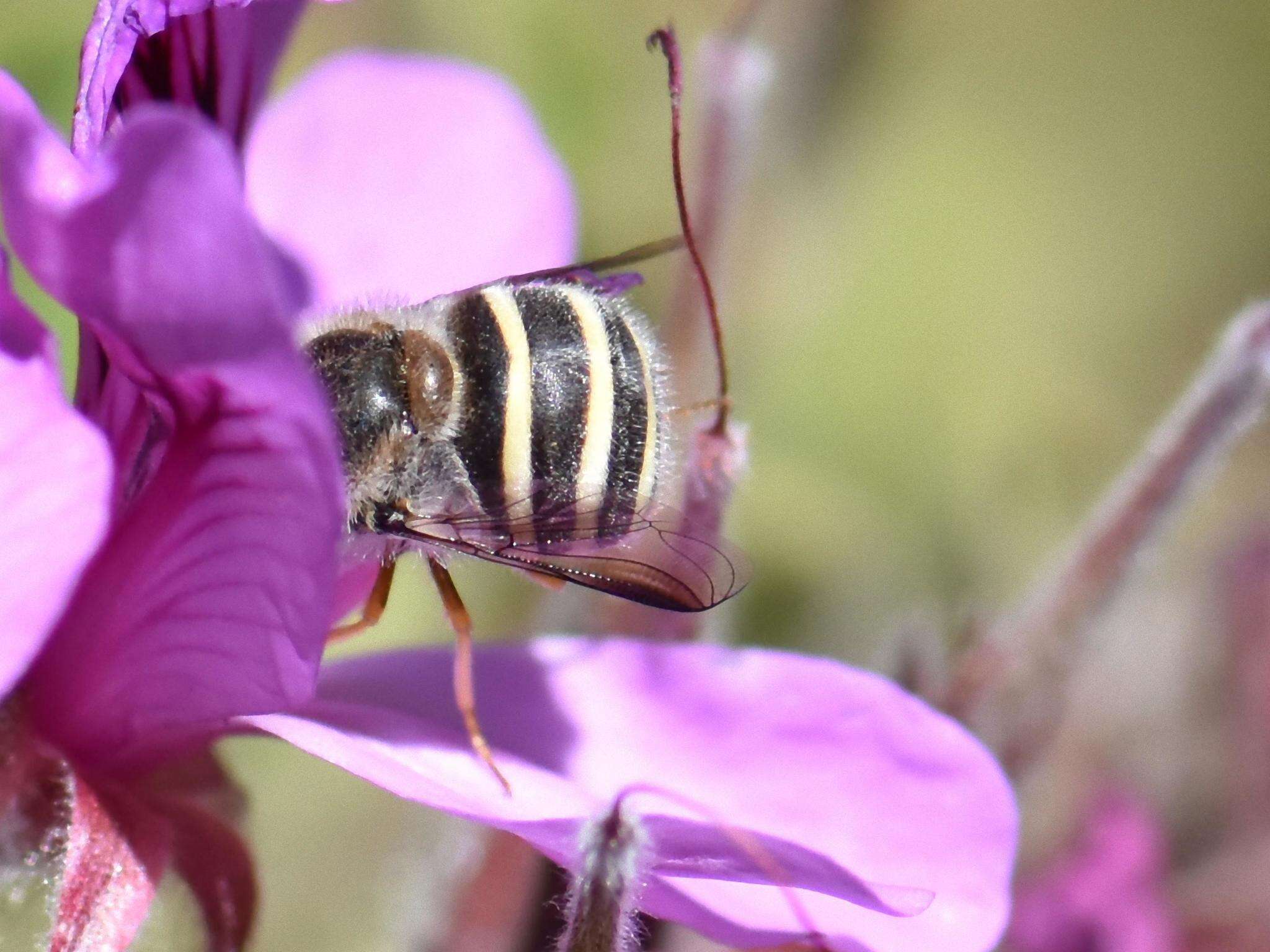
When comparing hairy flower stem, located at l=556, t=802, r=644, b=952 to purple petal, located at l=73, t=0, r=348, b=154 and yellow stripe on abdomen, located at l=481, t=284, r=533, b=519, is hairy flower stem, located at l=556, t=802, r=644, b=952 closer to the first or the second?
yellow stripe on abdomen, located at l=481, t=284, r=533, b=519

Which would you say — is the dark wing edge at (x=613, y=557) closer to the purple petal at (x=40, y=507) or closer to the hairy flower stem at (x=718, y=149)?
the purple petal at (x=40, y=507)

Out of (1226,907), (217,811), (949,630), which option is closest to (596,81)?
(949,630)

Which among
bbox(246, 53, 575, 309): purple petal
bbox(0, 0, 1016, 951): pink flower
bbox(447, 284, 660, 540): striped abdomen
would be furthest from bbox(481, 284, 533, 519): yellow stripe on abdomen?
bbox(246, 53, 575, 309): purple petal

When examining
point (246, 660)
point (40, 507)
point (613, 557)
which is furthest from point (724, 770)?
point (40, 507)

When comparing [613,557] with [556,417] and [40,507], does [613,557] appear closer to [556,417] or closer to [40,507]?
[556,417]

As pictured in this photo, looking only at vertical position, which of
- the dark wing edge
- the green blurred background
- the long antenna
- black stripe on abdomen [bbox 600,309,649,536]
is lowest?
the green blurred background

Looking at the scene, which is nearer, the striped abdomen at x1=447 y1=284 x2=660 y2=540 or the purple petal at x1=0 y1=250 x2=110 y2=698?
the purple petal at x1=0 y1=250 x2=110 y2=698

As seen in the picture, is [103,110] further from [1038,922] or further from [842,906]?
[1038,922]

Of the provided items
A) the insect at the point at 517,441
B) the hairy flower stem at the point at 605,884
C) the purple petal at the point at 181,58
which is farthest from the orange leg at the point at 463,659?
the purple petal at the point at 181,58

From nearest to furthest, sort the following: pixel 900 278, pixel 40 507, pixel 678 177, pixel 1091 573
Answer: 1. pixel 40 507
2. pixel 678 177
3. pixel 1091 573
4. pixel 900 278
